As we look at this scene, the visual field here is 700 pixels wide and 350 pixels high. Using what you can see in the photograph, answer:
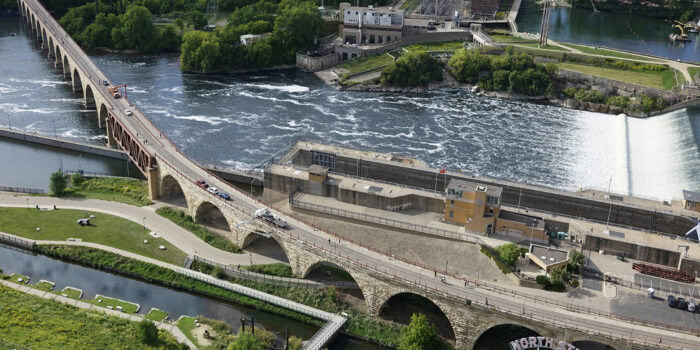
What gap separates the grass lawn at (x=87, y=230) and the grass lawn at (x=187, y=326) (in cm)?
1382

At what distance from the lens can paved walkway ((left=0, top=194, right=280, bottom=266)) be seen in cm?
9885

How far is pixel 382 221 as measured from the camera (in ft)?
325

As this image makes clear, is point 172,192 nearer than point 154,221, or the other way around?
point 154,221

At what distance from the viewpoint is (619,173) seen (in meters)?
128

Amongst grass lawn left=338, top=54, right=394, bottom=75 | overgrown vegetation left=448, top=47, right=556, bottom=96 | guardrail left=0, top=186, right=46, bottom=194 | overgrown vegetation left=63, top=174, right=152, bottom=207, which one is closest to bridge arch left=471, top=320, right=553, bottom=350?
overgrown vegetation left=63, top=174, right=152, bottom=207

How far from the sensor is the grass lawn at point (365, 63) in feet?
629

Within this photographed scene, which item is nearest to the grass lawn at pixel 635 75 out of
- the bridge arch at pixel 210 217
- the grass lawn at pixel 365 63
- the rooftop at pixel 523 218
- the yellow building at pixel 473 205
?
the grass lawn at pixel 365 63

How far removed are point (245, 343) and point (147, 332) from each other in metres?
11.9

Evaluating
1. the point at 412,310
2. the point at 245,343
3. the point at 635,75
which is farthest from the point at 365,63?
the point at 245,343

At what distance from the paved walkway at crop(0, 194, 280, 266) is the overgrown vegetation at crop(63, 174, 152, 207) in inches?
85.6

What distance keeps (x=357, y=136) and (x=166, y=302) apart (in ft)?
224

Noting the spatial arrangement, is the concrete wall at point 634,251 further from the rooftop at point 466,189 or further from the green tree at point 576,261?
the rooftop at point 466,189

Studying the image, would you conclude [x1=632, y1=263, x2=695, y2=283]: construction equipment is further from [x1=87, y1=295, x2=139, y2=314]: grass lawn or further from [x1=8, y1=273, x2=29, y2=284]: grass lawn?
[x1=8, y1=273, x2=29, y2=284]: grass lawn

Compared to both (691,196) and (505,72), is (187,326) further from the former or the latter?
(505,72)
